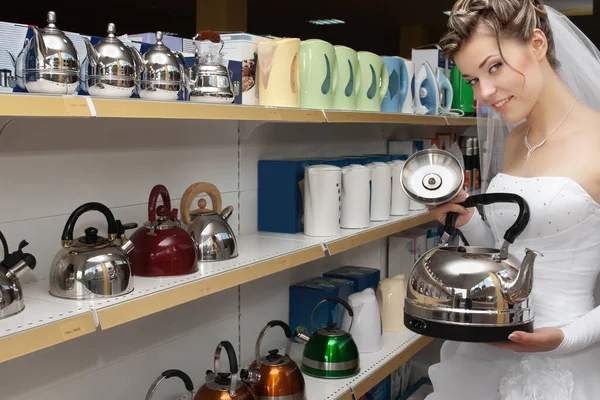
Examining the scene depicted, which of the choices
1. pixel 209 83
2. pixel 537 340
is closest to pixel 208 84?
pixel 209 83

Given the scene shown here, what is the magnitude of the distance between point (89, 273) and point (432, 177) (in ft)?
2.66

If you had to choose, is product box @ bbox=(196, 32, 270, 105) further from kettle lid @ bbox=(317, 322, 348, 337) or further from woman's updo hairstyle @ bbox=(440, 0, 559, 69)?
kettle lid @ bbox=(317, 322, 348, 337)

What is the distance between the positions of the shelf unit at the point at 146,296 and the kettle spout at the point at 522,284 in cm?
65

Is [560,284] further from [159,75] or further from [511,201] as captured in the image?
[159,75]

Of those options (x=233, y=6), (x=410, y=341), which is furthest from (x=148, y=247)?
(x=233, y=6)

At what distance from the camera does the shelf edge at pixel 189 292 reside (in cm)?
134

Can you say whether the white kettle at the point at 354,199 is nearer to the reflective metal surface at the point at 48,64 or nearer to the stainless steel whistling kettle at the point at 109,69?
the stainless steel whistling kettle at the point at 109,69

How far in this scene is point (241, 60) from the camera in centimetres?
183

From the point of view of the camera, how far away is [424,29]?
11578 mm

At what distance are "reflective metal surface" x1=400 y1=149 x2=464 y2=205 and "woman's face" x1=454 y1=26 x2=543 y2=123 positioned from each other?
18cm

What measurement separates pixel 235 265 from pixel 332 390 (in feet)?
2.19

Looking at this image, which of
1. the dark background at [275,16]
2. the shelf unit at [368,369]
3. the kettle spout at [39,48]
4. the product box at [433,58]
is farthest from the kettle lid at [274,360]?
the dark background at [275,16]

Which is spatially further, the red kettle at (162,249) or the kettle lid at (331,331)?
the kettle lid at (331,331)

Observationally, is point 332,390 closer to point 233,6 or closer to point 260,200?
point 260,200
